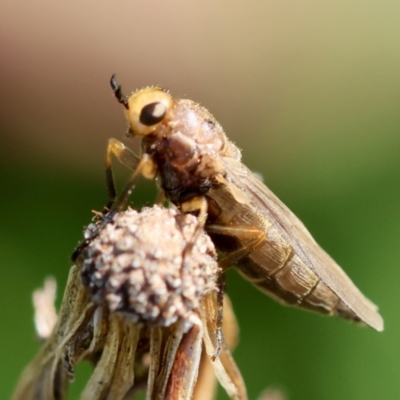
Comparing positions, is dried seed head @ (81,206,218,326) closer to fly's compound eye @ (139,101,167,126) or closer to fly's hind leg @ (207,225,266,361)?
fly's hind leg @ (207,225,266,361)

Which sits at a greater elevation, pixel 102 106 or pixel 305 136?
pixel 305 136

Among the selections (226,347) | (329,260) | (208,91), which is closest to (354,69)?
(208,91)

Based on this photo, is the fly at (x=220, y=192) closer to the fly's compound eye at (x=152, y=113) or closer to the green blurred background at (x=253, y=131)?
the fly's compound eye at (x=152, y=113)

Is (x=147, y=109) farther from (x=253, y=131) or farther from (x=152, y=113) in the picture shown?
(x=253, y=131)

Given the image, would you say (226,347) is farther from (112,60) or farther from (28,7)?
(28,7)

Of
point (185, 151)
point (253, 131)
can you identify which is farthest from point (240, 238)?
point (253, 131)

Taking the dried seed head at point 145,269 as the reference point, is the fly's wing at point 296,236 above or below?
above

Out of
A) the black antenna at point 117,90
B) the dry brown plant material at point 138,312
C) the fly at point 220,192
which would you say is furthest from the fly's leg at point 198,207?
the dry brown plant material at point 138,312
